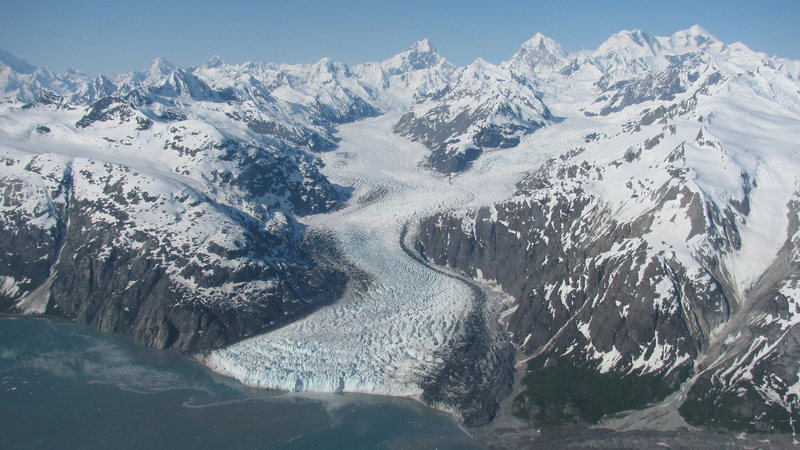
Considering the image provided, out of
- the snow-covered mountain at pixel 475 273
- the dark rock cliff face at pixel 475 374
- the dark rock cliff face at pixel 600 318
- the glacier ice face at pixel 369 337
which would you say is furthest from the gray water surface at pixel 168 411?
the dark rock cliff face at pixel 600 318

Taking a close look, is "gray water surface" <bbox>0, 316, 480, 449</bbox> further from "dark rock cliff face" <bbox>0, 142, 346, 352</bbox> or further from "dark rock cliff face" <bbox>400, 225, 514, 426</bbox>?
"dark rock cliff face" <bbox>0, 142, 346, 352</bbox>

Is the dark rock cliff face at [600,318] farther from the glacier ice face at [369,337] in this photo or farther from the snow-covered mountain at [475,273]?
the glacier ice face at [369,337]

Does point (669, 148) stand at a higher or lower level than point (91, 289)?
higher

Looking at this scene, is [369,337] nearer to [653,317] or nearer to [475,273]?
[475,273]

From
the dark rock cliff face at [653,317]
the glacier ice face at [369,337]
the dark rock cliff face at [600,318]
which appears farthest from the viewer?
the glacier ice face at [369,337]

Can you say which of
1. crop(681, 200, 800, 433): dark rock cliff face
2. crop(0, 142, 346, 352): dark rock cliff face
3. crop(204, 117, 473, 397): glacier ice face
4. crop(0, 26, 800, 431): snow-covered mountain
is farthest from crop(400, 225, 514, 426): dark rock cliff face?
crop(0, 142, 346, 352): dark rock cliff face

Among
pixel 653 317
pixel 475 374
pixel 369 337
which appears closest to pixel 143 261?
pixel 369 337

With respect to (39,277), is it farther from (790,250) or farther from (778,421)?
(790,250)

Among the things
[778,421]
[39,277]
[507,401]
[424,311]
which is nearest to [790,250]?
[778,421]
